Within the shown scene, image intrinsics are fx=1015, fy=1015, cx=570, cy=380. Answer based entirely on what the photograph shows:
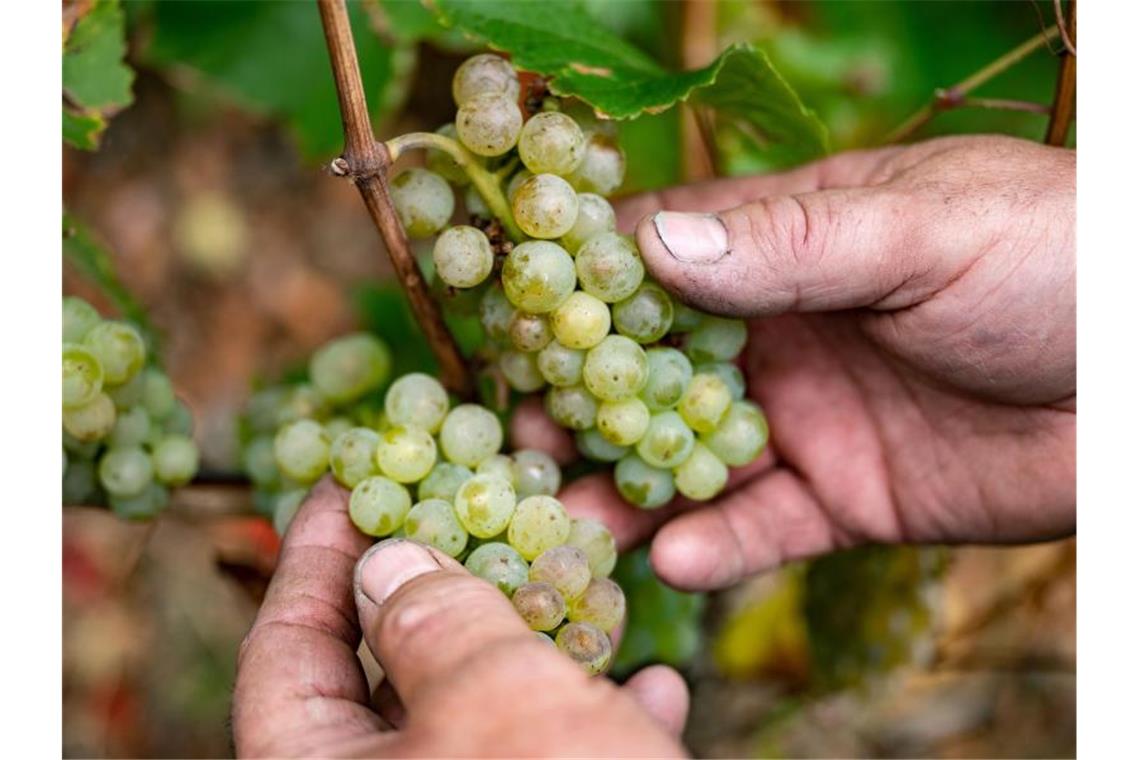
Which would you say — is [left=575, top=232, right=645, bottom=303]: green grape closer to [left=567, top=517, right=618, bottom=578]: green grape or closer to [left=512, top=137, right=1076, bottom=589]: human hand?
[left=512, top=137, right=1076, bottom=589]: human hand

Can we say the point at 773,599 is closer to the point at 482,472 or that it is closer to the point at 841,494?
the point at 841,494

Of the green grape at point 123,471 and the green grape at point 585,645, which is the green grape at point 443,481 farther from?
the green grape at point 123,471

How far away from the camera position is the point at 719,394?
1170 mm

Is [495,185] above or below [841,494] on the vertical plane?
above

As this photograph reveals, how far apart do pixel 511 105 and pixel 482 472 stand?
41cm

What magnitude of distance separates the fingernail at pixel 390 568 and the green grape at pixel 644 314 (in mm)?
332

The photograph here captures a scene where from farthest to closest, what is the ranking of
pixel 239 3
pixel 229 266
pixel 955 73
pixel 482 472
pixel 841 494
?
pixel 229 266 < pixel 955 73 < pixel 239 3 < pixel 841 494 < pixel 482 472

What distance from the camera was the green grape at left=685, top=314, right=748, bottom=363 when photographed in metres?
1.18

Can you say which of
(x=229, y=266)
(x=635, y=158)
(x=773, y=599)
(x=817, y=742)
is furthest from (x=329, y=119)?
(x=817, y=742)

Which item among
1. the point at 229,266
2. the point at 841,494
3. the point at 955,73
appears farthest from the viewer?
the point at 229,266

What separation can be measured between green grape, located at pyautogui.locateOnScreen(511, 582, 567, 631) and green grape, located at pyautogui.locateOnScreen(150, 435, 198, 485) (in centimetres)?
63

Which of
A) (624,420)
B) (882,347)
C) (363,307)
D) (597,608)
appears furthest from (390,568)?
(363,307)

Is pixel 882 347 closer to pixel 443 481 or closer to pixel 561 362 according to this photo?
pixel 561 362

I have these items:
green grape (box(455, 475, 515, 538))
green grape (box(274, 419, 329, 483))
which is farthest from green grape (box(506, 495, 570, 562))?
green grape (box(274, 419, 329, 483))
